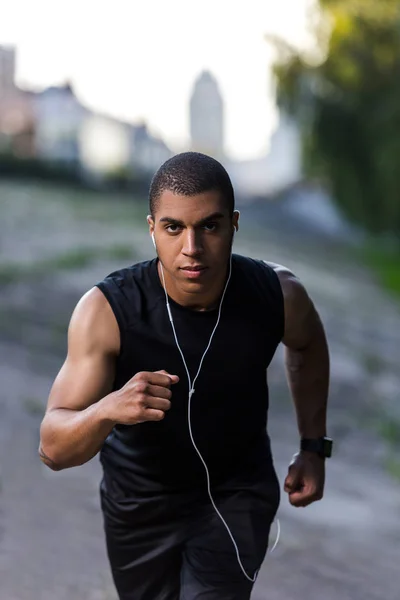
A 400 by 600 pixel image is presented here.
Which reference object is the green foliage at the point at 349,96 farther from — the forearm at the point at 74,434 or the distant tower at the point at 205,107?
the distant tower at the point at 205,107

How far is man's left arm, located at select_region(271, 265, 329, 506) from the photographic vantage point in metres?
2.85

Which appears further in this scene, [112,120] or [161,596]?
[112,120]

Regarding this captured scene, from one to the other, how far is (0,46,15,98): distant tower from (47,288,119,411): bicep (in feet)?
89.3

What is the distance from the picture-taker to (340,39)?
20.7m

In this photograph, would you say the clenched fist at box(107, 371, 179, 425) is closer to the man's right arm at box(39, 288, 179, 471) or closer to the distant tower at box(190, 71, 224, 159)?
the man's right arm at box(39, 288, 179, 471)

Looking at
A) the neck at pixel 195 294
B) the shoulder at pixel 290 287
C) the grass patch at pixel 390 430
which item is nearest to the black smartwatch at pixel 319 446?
the shoulder at pixel 290 287

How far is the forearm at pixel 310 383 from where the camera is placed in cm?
304

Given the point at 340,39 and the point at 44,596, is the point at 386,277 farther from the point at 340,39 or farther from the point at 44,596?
the point at 44,596

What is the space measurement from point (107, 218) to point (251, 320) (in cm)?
2177

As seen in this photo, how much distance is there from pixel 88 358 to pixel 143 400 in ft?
1.32

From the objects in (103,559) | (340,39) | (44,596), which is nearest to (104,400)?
(44,596)

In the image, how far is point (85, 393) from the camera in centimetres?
252

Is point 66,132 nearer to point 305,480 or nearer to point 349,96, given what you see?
point 349,96

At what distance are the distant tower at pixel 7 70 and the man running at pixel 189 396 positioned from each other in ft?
88.9
